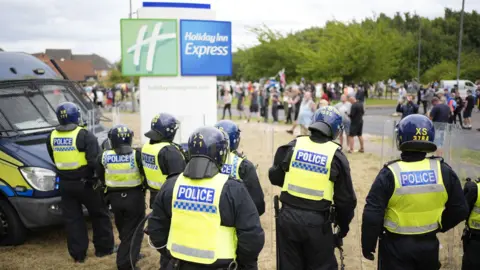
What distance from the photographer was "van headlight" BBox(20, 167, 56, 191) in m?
6.25

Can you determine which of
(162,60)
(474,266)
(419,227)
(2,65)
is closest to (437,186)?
(419,227)

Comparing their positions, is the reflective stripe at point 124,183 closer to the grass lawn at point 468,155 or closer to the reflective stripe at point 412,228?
the reflective stripe at point 412,228

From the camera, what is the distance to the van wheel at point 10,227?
649 cm

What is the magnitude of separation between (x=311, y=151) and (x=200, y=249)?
1.70 meters

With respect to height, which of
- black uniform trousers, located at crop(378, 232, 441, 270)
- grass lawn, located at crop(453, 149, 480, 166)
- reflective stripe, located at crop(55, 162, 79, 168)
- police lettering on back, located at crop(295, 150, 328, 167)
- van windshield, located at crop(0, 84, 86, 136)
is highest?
van windshield, located at crop(0, 84, 86, 136)

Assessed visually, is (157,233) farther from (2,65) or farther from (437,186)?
(2,65)

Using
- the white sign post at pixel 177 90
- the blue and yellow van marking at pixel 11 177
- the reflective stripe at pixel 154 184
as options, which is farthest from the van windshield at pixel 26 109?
the white sign post at pixel 177 90

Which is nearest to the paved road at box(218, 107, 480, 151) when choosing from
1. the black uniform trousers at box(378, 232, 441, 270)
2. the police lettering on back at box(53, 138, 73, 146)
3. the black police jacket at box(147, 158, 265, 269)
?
the black uniform trousers at box(378, 232, 441, 270)

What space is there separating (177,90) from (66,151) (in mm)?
7943

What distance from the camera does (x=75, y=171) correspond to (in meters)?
6.04

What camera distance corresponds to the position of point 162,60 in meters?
13.5

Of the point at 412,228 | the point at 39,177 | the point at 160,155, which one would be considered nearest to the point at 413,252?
the point at 412,228

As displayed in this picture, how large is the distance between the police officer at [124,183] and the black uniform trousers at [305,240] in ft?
6.69

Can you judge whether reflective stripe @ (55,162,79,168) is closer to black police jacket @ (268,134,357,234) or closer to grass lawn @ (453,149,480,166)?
black police jacket @ (268,134,357,234)
